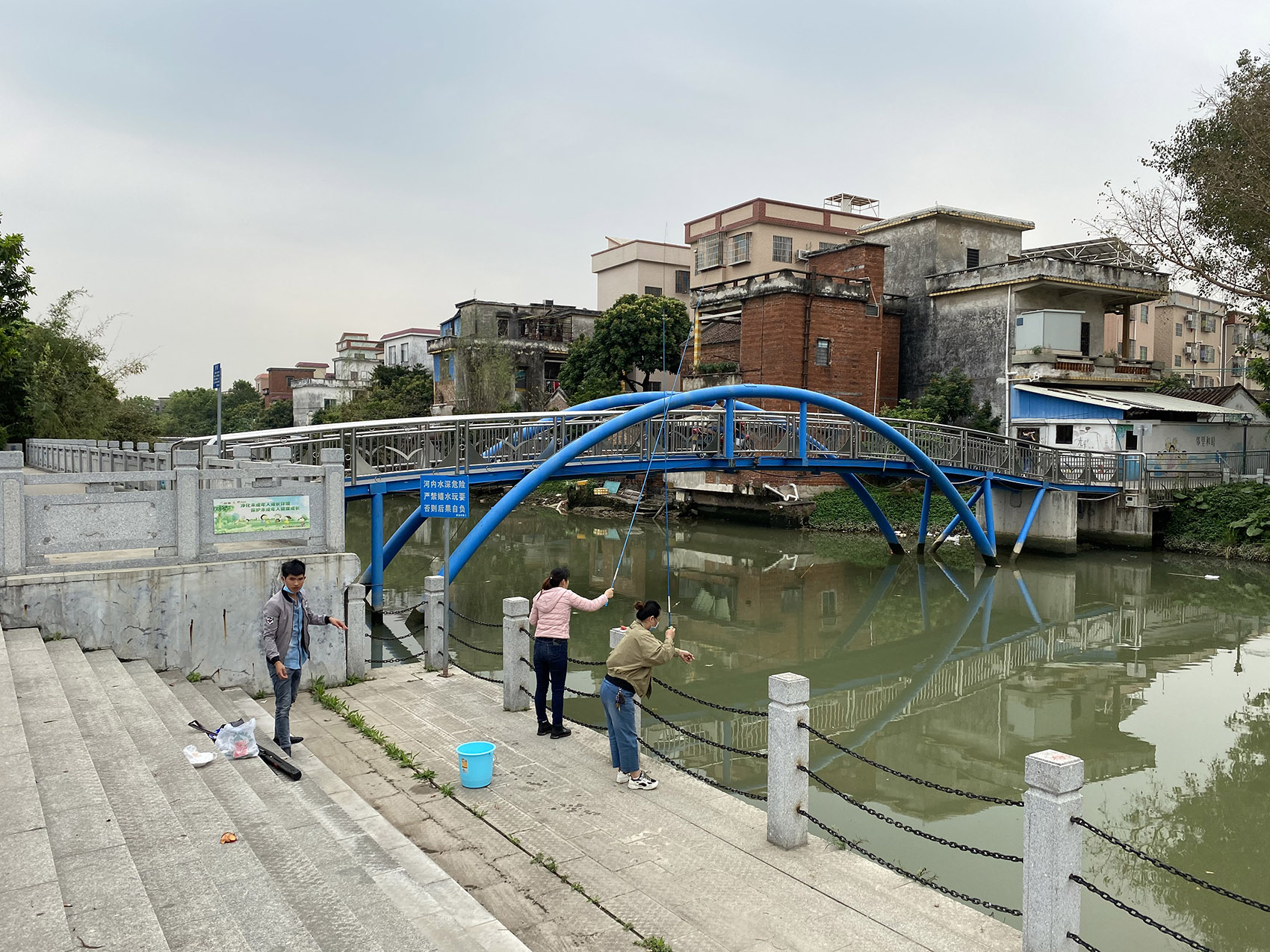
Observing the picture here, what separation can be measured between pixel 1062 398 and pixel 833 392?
7.83 metres

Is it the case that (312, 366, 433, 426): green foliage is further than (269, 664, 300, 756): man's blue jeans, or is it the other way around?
(312, 366, 433, 426): green foliage

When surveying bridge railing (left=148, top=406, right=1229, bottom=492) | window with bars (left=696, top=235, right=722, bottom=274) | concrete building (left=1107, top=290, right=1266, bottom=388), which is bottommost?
bridge railing (left=148, top=406, right=1229, bottom=492)

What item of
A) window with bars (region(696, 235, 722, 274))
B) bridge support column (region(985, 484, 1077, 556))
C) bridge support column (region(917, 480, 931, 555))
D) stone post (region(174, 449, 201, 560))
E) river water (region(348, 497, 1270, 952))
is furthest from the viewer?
window with bars (region(696, 235, 722, 274))

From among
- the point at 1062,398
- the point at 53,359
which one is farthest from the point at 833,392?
the point at 53,359

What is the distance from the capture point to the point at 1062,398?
96.3 feet

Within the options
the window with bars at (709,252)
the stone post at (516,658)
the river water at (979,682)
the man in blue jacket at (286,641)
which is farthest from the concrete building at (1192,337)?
the man in blue jacket at (286,641)

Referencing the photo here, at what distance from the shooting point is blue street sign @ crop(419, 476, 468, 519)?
34.6ft

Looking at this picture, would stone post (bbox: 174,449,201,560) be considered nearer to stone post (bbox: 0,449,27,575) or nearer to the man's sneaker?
stone post (bbox: 0,449,27,575)

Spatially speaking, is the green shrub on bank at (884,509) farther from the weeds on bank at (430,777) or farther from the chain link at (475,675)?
the weeds on bank at (430,777)

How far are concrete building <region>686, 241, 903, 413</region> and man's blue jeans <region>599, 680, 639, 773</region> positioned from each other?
26.8 metres

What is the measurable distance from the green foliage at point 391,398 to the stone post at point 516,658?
41063mm

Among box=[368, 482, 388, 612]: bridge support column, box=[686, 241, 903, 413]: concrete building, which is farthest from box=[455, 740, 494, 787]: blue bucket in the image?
box=[686, 241, 903, 413]: concrete building

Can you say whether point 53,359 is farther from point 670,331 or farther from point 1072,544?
point 1072,544

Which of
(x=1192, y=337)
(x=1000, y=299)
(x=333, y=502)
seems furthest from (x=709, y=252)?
(x=333, y=502)
